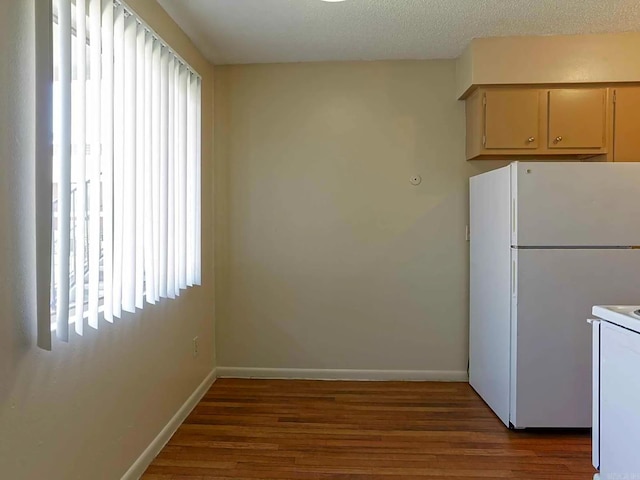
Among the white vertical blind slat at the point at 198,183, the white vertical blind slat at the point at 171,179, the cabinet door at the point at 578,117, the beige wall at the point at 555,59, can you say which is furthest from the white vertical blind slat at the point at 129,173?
the cabinet door at the point at 578,117

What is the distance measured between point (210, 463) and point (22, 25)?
6.62ft

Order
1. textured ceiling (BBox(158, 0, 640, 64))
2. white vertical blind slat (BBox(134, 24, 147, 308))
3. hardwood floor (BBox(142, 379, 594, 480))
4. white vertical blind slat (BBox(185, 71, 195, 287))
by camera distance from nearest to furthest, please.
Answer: white vertical blind slat (BBox(134, 24, 147, 308)) < hardwood floor (BBox(142, 379, 594, 480)) < textured ceiling (BBox(158, 0, 640, 64)) < white vertical blind slat (BBox(185, 71, 195, 287))

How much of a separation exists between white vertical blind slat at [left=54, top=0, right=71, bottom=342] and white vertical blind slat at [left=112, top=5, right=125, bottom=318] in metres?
0.34

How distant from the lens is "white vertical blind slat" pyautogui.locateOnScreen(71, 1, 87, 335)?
1.55 metres

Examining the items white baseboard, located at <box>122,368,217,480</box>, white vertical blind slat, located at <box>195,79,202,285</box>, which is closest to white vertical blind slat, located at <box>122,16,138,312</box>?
white baseboard, located at <box>122,368,217,480</box>

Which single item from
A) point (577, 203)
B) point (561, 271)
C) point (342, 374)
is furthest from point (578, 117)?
point (342, 374)

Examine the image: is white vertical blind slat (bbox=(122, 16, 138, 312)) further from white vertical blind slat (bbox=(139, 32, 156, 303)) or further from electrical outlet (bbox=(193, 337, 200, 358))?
electrical outlet (bbox=(193, 337, 200, 358))

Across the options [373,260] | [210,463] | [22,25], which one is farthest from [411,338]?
[22,25]

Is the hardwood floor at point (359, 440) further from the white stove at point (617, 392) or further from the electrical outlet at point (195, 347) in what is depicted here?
the white stove at point (617, 392)

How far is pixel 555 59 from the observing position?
286 centimetres

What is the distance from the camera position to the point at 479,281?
9.94 ft

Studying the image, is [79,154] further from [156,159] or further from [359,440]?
[359,440]

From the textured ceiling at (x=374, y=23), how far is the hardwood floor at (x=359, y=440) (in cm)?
240

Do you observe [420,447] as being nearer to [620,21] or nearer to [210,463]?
[210,463]
